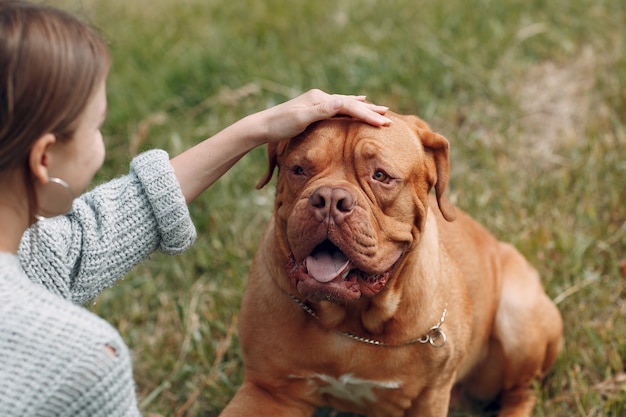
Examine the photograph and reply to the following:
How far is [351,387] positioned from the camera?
341cm

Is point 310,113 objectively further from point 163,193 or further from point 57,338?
point 57,338

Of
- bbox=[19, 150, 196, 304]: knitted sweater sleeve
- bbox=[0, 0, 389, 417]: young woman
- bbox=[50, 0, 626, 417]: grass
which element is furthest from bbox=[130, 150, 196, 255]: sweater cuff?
bbox=[50, 0, 626, 417]: grass

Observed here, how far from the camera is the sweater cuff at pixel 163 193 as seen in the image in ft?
10.3

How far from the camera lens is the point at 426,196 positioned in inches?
127

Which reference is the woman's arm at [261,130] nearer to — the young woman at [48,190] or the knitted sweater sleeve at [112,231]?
the knitted sweater sleeve at [112,231]

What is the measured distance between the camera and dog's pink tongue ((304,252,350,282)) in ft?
9.86

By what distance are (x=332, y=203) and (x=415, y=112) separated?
2719mm

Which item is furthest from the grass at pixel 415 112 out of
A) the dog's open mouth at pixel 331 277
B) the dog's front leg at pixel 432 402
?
the dog's open mouth at pixel 331 277

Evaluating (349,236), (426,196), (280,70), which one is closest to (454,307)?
(426,196)

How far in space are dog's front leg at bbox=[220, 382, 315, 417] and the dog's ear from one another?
948 millimetres

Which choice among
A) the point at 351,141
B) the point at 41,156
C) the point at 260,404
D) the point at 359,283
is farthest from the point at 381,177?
the point at 41,156

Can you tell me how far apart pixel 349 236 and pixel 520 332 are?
1428mm

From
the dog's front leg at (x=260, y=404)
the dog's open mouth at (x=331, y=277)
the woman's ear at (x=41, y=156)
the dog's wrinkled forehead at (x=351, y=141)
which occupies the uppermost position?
the woman's ear at (x=41, y=156)

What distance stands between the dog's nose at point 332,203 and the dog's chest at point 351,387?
72cm
